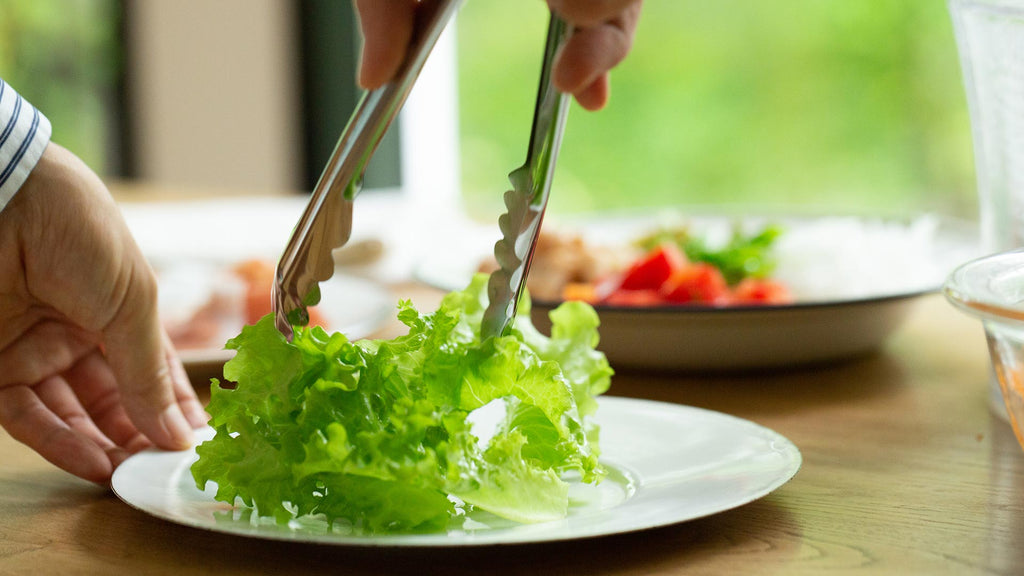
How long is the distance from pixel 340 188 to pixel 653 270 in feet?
3.29

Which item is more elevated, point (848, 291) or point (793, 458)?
point (793, 458)

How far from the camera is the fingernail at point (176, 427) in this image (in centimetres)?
102

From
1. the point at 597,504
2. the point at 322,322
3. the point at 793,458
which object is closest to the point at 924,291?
the point at 793,458

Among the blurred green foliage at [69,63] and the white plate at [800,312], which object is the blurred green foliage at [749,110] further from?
the white plate at [800,312]

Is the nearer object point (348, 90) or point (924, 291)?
point (924, 291)

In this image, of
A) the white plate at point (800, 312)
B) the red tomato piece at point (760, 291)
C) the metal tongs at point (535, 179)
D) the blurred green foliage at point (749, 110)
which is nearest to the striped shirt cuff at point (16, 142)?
the metal tongs at point (535, 179)

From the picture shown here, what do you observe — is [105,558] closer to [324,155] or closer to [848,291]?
[848,291]

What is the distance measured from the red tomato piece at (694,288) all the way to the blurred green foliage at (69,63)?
458 cm

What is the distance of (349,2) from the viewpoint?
16.7 feet

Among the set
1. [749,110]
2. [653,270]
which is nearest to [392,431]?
[653,270]

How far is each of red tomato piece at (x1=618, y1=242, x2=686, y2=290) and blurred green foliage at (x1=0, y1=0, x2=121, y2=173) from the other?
4.46 m

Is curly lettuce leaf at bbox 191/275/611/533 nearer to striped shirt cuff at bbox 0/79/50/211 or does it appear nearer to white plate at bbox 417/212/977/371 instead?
striped shirt cuff at bbox 0/79/50/211

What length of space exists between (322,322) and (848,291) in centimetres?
81

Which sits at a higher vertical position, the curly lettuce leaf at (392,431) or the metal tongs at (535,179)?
the metal tongs at (535,179)
